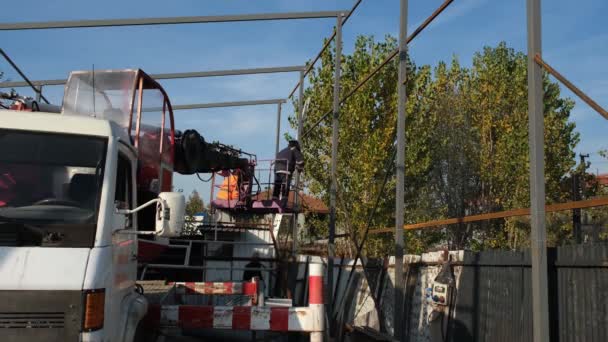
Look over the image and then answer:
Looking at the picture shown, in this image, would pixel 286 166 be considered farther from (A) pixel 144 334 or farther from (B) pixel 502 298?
(B) pixel 502 298

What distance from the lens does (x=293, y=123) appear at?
26.0 metres

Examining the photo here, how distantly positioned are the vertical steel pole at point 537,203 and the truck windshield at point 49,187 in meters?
3.33

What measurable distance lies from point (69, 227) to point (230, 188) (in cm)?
893

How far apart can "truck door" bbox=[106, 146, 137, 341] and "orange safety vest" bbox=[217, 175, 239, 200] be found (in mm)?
7368

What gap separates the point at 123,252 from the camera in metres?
4.95

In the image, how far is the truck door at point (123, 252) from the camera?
15.0 ft

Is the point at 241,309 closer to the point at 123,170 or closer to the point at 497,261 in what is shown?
the point at 123,170

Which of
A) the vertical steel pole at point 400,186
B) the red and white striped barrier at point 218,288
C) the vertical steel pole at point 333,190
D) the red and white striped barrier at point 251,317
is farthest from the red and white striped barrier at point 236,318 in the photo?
the vertical steel pole at point 333,190

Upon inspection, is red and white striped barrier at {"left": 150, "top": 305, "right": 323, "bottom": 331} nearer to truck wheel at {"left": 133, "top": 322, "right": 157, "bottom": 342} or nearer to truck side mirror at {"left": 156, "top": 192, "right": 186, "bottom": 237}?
truck wheel at {"left": 133, "top": 322, "right": 157, "bottom": 342}

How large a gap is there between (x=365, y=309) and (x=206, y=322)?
13.8ft

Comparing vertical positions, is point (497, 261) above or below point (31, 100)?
below

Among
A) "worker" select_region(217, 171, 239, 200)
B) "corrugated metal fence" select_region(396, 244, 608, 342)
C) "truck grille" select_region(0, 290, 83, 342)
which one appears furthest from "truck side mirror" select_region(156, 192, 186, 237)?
"worker" select_region(217, 171, 239, 200)

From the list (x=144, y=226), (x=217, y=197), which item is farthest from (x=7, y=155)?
(x=217, y=197)

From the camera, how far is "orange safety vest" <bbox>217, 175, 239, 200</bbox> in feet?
42.4
